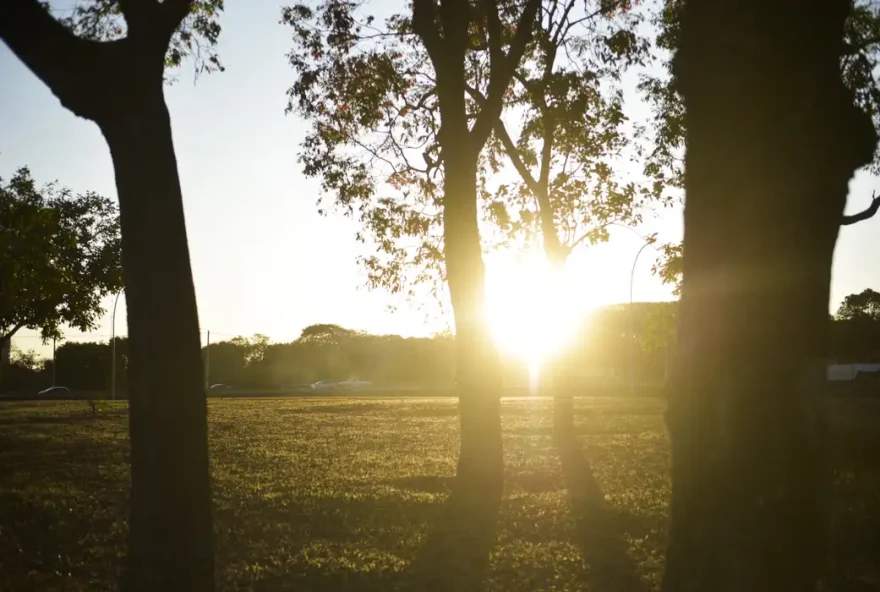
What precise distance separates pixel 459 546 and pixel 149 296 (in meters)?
4.56

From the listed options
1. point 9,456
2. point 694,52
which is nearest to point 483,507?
point 694,52

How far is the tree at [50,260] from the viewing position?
68.3ft

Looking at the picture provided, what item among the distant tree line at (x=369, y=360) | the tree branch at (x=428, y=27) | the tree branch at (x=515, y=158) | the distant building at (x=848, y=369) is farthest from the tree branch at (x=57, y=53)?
the distant building at (x=848, y=369)

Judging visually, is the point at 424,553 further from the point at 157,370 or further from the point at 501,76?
the point at 501,76

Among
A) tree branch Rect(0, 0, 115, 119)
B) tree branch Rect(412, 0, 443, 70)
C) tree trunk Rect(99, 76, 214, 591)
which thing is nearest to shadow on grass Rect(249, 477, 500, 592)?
tree trunk Rect(99, 76, 214, 591)

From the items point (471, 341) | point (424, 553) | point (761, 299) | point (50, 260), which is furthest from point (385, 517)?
point (50, 260)

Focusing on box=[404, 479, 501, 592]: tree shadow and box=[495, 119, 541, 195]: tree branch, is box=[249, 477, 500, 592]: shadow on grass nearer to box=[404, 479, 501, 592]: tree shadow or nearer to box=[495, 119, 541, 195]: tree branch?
box=[404, 479, 501, 592]: tree shadow

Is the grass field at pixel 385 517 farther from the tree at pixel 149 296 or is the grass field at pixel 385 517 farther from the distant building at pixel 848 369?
the distant building at pixel 848 369

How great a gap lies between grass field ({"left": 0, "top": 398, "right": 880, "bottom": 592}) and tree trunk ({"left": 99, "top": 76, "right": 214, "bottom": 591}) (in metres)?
1.75

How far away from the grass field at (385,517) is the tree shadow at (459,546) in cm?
2

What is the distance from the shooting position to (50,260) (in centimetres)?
2794

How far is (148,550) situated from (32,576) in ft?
8.64

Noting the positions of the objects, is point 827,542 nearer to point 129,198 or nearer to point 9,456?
point 129,198

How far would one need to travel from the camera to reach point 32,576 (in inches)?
276
